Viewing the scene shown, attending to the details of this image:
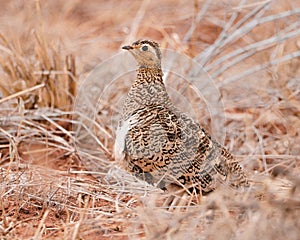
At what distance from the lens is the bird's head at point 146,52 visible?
348 cm

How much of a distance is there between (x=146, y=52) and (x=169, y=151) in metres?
0.65

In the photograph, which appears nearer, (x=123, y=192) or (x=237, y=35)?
(x=123, y=192)

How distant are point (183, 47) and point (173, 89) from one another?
0.80 meters

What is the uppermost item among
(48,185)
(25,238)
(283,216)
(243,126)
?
(243,126)

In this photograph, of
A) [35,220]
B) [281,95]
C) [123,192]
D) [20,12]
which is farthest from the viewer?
[20,12]

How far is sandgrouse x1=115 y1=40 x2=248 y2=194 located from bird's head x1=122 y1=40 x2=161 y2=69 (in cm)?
23

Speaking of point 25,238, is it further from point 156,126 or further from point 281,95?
point 281,95

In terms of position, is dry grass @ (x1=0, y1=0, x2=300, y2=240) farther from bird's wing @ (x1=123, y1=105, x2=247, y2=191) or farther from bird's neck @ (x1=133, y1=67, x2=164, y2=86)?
bird's neck @ (x1=133, y1=67, x2=164, y2=86)

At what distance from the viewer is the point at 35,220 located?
3209mm

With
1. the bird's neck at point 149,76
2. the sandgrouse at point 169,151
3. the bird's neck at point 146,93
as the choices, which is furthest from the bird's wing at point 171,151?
the bird's neck at point 149,76

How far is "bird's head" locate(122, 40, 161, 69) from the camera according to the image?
348 cm

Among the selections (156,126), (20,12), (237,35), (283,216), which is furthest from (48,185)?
(20,12)

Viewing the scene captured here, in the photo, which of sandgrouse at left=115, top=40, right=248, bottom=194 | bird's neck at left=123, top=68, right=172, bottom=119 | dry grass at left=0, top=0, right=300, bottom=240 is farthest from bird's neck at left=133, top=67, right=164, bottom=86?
dry grass at left=0, top=0, right=300, bottom=240

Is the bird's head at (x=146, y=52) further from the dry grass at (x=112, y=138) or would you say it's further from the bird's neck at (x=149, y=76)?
the dry grass at (x=112, y=138)
